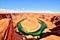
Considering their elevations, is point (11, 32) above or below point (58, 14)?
below

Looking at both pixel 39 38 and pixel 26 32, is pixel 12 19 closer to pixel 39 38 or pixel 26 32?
pixel 26 32

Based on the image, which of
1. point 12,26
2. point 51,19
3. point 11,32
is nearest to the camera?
point 11,32

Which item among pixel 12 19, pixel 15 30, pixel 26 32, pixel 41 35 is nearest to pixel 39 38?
pixel 41 35

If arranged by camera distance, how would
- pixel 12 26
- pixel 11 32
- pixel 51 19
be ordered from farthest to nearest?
1. pixel 51 19
2. pixel 12 26
3. pixel 11 32

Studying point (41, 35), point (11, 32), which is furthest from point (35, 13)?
point (11, 32)

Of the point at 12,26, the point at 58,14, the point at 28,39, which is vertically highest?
the point at 58,14

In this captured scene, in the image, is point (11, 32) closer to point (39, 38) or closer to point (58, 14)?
point (39, 38)

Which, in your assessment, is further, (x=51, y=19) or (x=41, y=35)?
(x=51, y=19)
